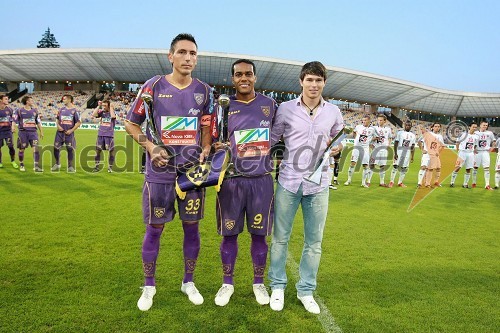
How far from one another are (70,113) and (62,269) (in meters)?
7.57

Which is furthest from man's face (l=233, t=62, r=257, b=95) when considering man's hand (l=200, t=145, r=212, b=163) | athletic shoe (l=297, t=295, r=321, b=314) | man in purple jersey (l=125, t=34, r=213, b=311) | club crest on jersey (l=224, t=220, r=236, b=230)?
athletic shoe (l=297, t=295, r=321, b=314)

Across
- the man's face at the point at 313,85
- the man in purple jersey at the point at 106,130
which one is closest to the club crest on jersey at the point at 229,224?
the man's face at the point at 313,85

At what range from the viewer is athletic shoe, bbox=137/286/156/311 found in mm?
3100

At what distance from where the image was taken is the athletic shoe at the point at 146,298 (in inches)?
122

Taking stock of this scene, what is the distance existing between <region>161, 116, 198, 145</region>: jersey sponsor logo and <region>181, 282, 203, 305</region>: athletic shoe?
1384mm

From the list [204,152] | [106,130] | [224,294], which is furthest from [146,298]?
[106,130]

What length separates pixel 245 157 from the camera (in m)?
3.14

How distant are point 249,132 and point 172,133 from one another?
26.5 inches

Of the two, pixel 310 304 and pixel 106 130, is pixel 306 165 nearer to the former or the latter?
pixel 310 304

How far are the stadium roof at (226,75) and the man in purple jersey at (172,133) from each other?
145 feet

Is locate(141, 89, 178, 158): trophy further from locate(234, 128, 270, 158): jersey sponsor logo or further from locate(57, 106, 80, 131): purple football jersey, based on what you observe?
locate(57, 106, 80, 131): purple football jersey

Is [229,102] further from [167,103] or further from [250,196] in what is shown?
[250,196]

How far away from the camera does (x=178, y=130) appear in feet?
10.1

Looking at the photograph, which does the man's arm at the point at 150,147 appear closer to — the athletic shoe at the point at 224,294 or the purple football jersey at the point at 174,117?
the purple football jersey at the point at 174,117
